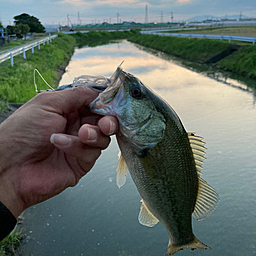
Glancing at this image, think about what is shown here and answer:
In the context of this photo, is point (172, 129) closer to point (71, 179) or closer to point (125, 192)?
point (71, 179)

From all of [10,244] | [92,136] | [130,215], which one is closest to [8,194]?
[92,136]

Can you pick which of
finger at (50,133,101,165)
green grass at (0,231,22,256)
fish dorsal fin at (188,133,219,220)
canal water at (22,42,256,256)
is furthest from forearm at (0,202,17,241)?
canal water at (22,42,256,256)

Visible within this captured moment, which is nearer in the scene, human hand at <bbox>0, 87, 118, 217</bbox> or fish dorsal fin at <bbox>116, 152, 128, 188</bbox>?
human hand at <bbox>0, 87, 118, 217</bbox>

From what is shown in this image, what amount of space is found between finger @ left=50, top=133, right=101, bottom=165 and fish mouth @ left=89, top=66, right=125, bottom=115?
0.29 metres

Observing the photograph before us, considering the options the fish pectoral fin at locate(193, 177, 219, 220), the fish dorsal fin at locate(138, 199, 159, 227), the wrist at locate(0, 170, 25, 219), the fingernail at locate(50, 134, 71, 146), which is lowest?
the fish dorsal fin at locate(138, 199, 159, 227)

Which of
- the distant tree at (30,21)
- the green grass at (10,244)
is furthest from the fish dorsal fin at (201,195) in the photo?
the distant tree at (30,21)

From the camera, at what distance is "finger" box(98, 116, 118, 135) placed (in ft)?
6.56

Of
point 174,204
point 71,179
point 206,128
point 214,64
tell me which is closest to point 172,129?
point 174,204

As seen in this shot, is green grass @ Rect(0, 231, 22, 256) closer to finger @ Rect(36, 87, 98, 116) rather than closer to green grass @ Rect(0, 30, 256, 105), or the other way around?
finger @ Rect(36, 87, 98, 116)

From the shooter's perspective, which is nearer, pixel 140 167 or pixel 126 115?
pixel 126 115

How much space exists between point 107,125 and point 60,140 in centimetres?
37

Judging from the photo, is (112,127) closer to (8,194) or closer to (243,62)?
(8,194)

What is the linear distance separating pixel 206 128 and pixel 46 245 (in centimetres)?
570

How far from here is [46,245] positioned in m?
4.58
